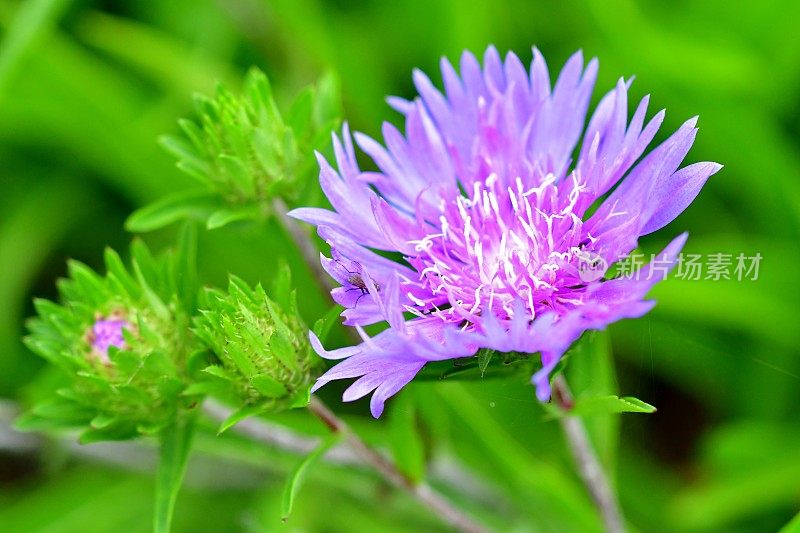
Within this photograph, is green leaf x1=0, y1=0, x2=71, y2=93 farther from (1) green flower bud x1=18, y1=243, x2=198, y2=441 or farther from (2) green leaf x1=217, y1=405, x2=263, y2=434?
(2) green leaf x1=217, y1=405, x2=263, y2=434

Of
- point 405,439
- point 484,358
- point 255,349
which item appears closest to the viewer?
point 484,358

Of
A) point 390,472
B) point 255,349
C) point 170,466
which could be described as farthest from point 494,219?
point 170,466

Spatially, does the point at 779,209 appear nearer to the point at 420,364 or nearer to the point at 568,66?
the point at 568,66

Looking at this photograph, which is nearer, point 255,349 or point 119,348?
point 255,349

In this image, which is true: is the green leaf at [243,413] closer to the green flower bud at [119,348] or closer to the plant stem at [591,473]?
the green flower bud at [119,348]

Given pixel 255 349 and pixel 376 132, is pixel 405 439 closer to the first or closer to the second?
pixel 255 349

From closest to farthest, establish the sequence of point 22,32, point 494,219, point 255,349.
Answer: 1. point 255,349
2. point 494,219
3. point 22,32

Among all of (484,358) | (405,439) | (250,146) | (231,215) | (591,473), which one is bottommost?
(591,473)

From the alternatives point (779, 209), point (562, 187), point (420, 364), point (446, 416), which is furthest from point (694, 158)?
point (420, 364)
